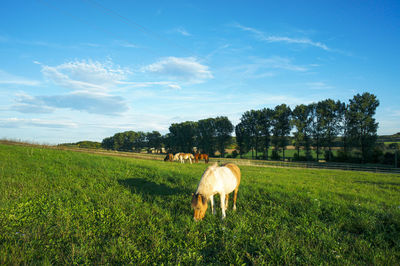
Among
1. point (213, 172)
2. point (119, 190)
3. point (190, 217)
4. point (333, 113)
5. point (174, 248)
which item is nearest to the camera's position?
point (174, 248)

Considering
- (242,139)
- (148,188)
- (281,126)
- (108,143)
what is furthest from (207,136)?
(108,143)

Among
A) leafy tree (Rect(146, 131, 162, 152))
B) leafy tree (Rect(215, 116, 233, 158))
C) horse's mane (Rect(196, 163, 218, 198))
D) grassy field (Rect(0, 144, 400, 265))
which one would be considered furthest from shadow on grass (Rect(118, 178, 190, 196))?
leafy tree (Rect(146, 131, 162, 152))

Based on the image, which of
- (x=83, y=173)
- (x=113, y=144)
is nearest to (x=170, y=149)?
(x=113, y=144)

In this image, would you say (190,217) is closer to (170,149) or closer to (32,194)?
(32,194)

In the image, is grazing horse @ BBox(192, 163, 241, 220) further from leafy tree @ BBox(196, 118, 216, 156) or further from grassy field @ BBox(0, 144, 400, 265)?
leafy tree @ BBox(196, 118, 216, 156)

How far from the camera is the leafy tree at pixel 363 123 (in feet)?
162

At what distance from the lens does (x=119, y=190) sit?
32.9 feet

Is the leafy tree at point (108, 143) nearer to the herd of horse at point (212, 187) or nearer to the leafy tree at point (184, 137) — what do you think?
the leafy tree at point (184, 137)

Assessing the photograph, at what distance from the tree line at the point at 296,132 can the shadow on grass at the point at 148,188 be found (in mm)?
56524

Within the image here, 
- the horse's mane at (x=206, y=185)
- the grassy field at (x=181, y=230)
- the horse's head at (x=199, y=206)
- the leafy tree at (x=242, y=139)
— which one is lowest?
the grassy field at (x=181, y=230)

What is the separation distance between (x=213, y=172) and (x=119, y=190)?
18.5 ft

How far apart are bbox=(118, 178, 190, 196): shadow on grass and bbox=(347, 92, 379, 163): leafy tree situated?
57.0 m

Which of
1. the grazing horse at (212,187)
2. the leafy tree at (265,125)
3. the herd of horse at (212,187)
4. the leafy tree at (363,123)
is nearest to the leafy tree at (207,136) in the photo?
the leafy tree at (265,125)

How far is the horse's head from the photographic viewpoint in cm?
631
